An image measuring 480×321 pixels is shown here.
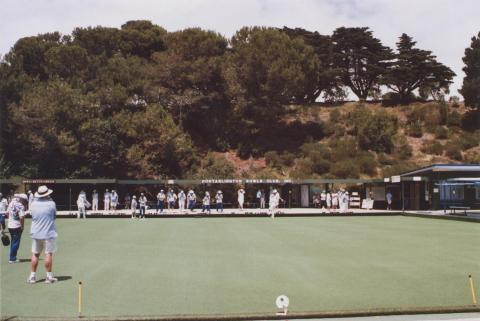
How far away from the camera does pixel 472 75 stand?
74250 millimetres

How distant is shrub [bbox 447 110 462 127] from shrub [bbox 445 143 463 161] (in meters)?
8.24

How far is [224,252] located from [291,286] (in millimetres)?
5488

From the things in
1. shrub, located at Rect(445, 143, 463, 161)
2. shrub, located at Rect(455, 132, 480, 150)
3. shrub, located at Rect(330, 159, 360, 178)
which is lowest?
shrub, located at Rect(330, 159, 360, 178)

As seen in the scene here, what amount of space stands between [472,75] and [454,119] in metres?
6.31

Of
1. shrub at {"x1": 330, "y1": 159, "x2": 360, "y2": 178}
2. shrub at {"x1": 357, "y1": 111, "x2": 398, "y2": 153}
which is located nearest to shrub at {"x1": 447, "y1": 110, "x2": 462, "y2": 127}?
shrub at {"x1": 357, "y1": 111, "x2": 398, "y2": 153}

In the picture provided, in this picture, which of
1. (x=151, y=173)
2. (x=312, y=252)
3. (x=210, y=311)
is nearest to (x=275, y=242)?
(x=312, y=252)

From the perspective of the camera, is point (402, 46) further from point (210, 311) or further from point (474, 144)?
point (210, 311)

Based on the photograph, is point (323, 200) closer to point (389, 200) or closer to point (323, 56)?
point (389, 200)

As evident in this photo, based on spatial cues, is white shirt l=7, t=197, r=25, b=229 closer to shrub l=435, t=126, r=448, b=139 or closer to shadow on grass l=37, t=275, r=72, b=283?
shadow on grass l=37, t=275, r=72, b=283

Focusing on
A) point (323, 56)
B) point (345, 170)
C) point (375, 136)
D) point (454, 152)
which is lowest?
point (345, 170)

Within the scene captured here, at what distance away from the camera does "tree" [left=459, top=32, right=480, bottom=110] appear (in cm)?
7206

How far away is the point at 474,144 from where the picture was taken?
Answer: 69.9m

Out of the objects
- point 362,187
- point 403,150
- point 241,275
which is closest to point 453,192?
point 362,187

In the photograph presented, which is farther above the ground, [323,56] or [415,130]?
[323,56]
